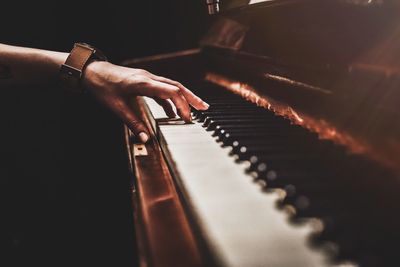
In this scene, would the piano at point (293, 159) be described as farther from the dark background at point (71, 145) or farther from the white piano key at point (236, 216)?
the dark background at point (71, 145)

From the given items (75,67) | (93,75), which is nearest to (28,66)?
(75,67)

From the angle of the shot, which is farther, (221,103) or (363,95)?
(221,103)

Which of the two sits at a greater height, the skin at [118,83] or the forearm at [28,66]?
the forearm at [28,66]

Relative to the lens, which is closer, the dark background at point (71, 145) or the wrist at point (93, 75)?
the wrist at point (93, 75)

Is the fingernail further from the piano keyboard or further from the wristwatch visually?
the wristwatch

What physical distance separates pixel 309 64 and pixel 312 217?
707mm

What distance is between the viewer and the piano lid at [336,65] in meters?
0.84

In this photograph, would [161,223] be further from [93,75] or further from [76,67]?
[76,67]

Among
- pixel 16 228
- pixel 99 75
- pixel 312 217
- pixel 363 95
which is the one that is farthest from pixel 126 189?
pixel 312 217

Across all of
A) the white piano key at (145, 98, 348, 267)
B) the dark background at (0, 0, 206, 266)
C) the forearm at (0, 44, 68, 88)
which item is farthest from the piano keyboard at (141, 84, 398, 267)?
the dark background at (0, 0, 206, 266)

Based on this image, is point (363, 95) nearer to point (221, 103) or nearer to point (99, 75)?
point (221, 103)

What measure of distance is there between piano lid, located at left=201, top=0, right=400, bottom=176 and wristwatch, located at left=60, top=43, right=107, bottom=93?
65 centimetres

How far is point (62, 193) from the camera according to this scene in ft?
8.57

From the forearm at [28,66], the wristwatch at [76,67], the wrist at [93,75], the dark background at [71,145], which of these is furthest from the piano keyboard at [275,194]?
the dark background at [71,145]
